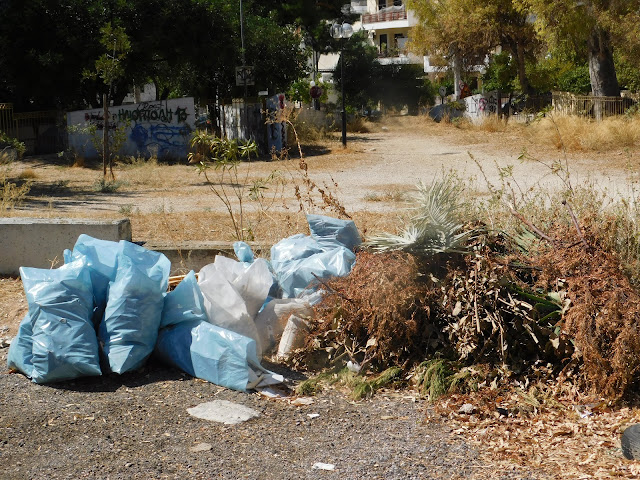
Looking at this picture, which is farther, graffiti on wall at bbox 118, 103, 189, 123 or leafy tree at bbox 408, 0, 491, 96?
leafy tree at bbox 408, 0, 491, 96

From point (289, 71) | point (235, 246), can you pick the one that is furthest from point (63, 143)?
point (235, 246)

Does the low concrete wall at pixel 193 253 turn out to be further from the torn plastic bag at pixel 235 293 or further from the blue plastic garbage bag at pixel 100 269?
the blue plastic garbage bag at pixel 100 269

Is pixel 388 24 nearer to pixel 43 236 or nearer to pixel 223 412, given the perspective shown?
pixel 43 236

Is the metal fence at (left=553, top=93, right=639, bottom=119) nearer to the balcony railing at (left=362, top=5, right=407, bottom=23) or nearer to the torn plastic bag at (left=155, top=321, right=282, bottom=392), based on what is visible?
the torn plastic bag at (left=155, top=321, right=282, bottom=392)

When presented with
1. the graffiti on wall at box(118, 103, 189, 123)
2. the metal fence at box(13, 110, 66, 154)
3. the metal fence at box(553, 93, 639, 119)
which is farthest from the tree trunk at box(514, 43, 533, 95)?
the metal fence at box(13, 110, 66, 154)

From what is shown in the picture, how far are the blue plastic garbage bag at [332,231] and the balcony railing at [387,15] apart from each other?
5519 centimetres

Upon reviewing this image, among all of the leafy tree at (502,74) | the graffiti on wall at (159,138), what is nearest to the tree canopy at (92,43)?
the graffiti on wall at (159,138)

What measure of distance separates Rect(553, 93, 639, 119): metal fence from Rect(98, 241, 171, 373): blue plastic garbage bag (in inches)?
856

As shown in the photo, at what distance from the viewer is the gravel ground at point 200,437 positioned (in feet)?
11.2

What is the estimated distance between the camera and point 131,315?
4.51 meters

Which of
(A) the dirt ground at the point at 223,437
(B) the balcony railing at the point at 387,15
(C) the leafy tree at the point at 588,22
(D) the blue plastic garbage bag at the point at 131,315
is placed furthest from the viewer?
(B) the balcony railing at the point at 387,15

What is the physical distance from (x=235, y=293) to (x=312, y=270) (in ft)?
2.00

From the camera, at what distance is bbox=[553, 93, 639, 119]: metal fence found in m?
24.0

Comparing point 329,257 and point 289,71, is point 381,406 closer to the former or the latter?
point 329,257
